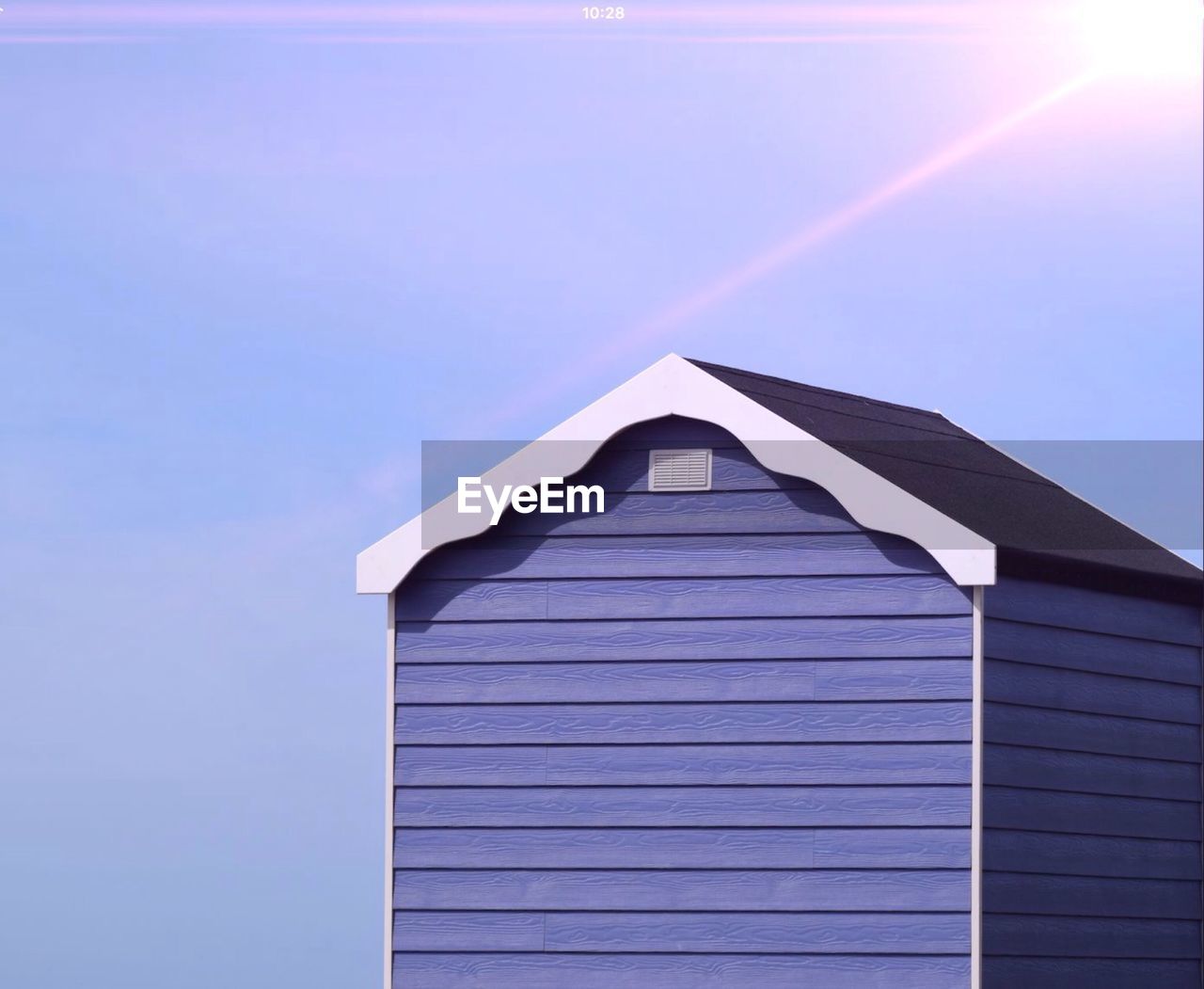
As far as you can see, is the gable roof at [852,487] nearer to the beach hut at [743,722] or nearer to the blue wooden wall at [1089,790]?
the beach hut at [743,722]

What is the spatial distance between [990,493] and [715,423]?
2.17 metres

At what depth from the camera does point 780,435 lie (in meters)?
10.8

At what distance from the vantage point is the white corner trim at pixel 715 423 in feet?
34.2

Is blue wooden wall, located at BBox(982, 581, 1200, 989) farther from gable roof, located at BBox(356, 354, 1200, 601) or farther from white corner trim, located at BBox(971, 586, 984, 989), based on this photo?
gable roof, located at BBox(356, 354, 1200, 601)

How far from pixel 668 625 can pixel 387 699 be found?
5.45 feet

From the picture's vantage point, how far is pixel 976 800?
10.4 m

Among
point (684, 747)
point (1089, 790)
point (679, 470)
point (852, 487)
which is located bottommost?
point (1089, 790)

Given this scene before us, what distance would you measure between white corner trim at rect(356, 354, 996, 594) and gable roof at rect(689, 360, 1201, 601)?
0.84 ft

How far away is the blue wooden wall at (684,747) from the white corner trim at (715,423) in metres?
0.15

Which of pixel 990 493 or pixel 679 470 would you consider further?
pixel 990 493

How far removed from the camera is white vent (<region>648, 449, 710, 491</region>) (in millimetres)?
10969

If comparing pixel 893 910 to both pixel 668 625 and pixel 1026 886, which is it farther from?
pixel 668 625

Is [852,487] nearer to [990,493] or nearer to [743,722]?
[743,722]

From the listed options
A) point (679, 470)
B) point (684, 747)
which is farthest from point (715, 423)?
point (684, 747)
